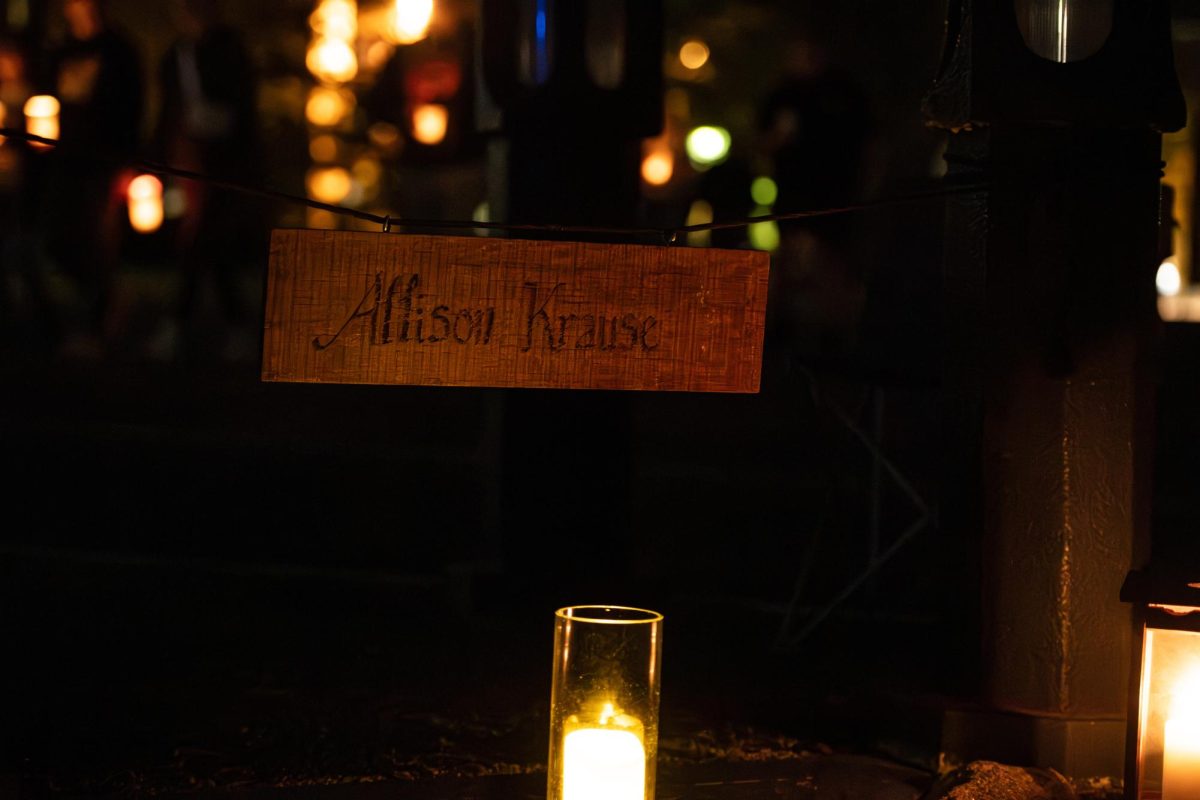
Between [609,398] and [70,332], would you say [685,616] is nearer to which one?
[609,398]

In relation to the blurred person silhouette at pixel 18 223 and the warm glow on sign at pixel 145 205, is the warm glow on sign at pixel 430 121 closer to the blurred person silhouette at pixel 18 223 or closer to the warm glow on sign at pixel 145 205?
the warm glow on sign at pixel 145 205

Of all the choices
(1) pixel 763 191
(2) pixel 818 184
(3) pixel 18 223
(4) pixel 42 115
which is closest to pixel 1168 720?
(2) pixel 818 184

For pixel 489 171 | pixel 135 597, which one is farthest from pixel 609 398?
pixel 135 597

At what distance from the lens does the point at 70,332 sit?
13680mm

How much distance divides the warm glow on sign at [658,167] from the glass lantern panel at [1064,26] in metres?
13.2

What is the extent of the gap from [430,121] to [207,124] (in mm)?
2132

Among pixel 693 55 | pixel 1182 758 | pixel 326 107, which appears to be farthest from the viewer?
pixel 693 55

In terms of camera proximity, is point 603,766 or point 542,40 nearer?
point 603,766

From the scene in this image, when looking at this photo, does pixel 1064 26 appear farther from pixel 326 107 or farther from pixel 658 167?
pixel 326 107

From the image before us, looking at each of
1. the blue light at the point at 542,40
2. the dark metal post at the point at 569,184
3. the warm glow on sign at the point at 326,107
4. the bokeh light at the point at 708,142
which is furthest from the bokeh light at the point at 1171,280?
the blue light at the point at 542,40

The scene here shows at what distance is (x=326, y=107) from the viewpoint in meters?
18.8

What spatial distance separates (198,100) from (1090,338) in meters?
7.69

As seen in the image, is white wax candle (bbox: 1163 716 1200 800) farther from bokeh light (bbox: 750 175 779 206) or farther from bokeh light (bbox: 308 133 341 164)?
bokeh light (bbox: 308 133 341 164)

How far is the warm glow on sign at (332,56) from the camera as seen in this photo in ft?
49.9
